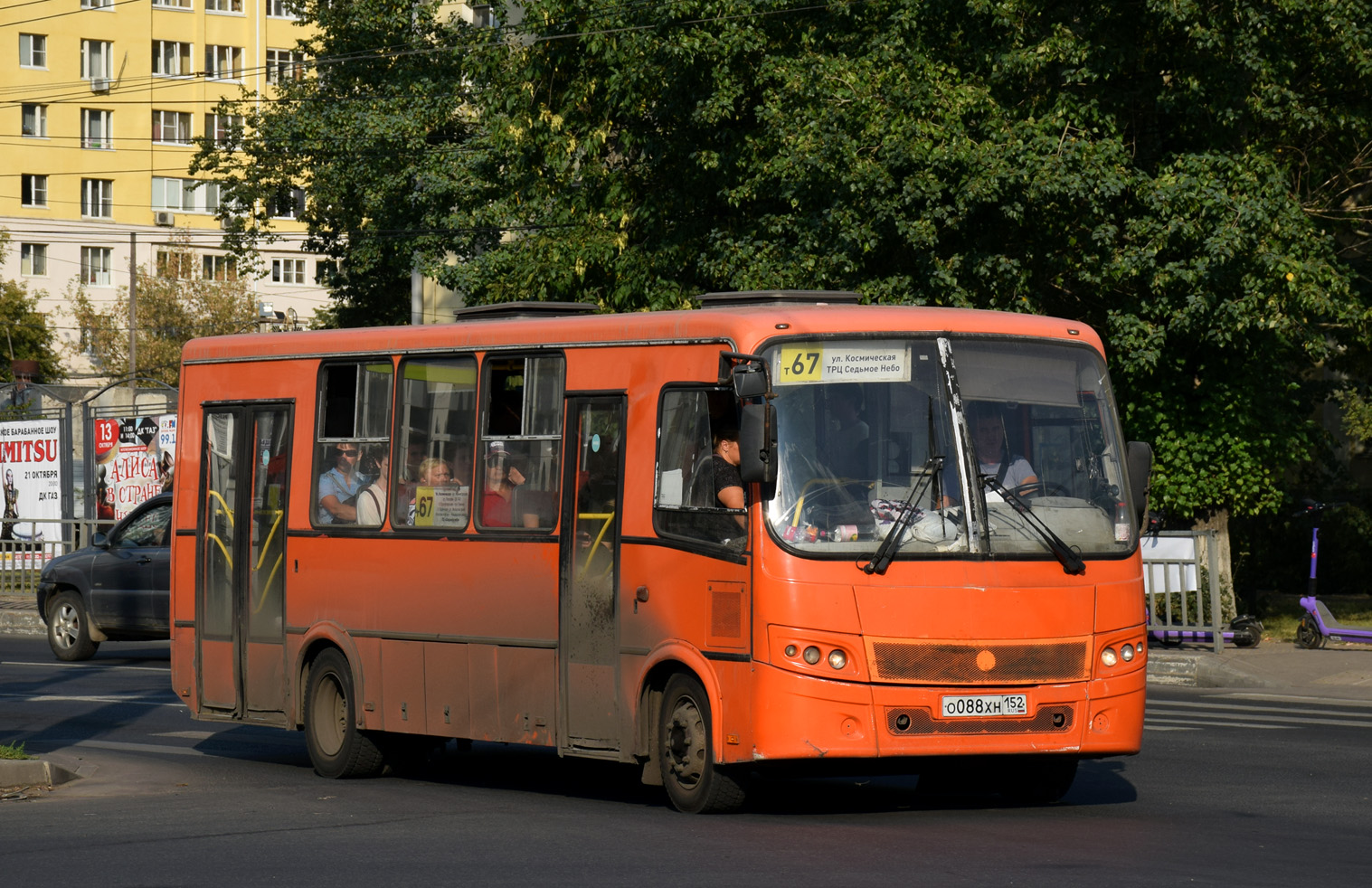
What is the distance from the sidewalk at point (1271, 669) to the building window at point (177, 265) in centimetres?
7003

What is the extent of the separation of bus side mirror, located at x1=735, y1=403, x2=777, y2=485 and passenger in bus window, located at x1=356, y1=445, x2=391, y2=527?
11.6ft

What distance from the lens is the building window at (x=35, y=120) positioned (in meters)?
93.8

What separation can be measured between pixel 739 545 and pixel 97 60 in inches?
3627

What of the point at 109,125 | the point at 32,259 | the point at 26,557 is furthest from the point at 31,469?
the point at 109,125

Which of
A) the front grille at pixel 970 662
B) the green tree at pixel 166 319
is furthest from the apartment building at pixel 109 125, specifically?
A: the front grille at pixel 970 662

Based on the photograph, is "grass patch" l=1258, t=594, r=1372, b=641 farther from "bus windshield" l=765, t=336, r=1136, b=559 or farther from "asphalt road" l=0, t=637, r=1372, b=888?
"bus windshield" l=765, t=336, r=1136, b=559

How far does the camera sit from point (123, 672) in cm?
2180

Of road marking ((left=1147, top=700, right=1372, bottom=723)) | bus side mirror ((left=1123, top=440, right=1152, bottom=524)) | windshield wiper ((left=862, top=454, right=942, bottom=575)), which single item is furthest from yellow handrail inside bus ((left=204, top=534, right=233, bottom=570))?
road marking ((left=1147, top=700, right=1372, bottom=723))

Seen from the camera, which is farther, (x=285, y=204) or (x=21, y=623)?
(x=285, y=204)

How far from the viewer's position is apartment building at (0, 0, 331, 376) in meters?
93.3

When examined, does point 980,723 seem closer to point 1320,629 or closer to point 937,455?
point 937,455

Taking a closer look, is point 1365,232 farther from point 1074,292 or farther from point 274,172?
point 274,172

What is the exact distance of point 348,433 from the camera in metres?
13.1

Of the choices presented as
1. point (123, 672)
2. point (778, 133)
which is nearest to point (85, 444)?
point (123, 672)
